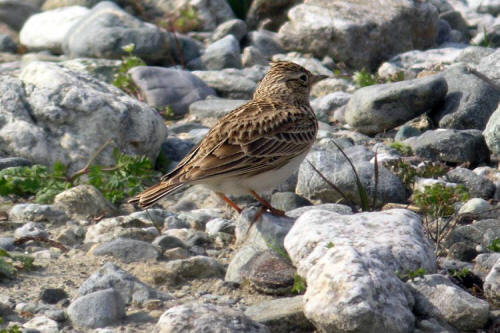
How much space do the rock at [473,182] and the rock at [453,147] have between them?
361mm

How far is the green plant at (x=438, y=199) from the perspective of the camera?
676 cm

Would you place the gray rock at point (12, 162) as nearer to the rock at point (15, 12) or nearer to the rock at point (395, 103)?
the rock at point (395, 103)

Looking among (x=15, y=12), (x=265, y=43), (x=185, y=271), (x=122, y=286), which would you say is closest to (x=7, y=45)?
(x=15, y=12)

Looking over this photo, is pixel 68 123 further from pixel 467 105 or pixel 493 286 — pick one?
pixel 493 286

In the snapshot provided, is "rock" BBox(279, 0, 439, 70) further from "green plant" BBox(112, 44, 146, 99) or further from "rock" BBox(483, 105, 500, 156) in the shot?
"rock" BBox(483, 105, 500, 156)

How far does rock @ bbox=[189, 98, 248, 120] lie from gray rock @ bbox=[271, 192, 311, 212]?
2.49 m

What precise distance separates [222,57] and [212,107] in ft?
7.26

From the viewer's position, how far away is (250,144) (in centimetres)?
660

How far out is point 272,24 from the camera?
13.9 m

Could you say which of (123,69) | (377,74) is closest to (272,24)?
(377,74)

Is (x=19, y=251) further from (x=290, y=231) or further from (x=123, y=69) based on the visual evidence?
(x=123, y=69)

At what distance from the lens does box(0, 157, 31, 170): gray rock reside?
7.81 meters

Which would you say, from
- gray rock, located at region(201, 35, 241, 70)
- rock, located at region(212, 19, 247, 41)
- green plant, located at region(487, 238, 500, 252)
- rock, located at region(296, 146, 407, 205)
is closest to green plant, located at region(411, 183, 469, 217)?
rock, located at region(296, 146, 407, 205)

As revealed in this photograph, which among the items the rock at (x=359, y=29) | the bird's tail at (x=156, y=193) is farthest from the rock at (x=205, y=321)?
the rock at (x=359, y=29)
